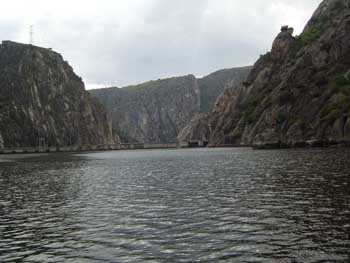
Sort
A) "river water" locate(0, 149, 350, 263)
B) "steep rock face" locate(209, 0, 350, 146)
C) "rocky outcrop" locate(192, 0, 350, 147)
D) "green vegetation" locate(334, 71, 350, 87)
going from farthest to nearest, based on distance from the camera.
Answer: "green vegetation" locate(334, 71, 350, 87) < "steep rock face" locate(209, 0, 350, 146) < "rocky outcrop" locate(192, 0, 350, 147) < "river water" locate(0, 149, 350, 263)

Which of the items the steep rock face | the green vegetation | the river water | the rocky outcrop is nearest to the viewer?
the river water

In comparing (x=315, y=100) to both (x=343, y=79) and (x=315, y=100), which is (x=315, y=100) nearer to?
(x=315, y=100)

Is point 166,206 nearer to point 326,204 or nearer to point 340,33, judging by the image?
point 326,204

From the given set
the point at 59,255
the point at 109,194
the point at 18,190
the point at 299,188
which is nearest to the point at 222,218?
the point at 59,255

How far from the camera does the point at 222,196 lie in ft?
126

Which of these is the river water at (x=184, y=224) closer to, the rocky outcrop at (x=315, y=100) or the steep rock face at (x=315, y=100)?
the rocky outcrop at (x=315, y=100)

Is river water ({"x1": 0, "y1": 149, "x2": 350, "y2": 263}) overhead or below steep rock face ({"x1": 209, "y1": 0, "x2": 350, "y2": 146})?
below

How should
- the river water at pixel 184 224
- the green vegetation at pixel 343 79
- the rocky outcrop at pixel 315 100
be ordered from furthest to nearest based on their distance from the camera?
the green vegetation at pixel 343 79 → the rocky outcrop at pixel 315 100 → the river water at pixel 184 224

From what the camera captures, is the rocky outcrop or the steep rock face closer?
the rocky outcrop

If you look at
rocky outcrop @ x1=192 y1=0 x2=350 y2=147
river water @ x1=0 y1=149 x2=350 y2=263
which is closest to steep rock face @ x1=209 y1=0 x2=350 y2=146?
rocky outcrop @ x1=192 y1=0 x2=350 y2=147

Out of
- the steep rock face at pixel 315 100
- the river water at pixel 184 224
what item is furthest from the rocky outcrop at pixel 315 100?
the river water at pixel 184 224

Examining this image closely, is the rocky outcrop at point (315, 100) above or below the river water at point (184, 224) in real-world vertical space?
above

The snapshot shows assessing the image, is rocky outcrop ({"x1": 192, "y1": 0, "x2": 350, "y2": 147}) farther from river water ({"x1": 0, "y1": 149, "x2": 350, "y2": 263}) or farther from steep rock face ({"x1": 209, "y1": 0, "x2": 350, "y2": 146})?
river water ({"x1": 0, "y1": 149, "x2": 350, "y2": 263})

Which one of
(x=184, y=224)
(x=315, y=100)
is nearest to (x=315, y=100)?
(x=315, y=100)
